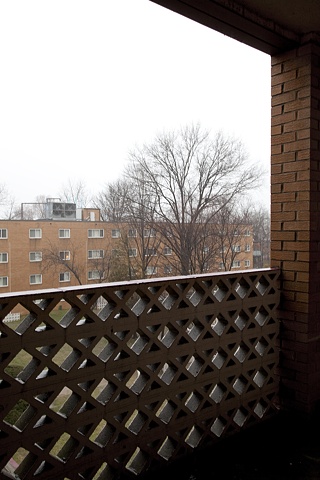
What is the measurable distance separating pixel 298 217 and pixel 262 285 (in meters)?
0.55

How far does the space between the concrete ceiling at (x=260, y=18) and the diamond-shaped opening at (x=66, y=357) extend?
1861 mm

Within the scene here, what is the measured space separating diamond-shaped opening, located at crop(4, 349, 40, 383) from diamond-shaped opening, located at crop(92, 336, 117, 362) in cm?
30

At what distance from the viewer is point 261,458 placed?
7.37 ft

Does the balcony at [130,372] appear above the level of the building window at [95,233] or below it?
below

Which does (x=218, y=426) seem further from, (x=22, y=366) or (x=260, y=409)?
(x=22, y=366)

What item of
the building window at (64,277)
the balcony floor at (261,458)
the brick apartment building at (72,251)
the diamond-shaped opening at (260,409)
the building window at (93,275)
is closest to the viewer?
the brick apartment building at (72,251)

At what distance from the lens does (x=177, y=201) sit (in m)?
2.46

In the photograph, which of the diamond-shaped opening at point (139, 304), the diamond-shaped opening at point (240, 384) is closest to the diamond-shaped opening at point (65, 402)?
the diamond-shaped opening at point (139, 304)

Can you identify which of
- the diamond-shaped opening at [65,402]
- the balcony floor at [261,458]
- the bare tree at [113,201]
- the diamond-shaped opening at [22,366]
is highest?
the bare tree at [113,201]

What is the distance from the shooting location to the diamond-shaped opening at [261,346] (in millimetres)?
2635

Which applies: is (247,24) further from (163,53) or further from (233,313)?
(233,313)

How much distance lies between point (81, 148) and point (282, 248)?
1623 millimetres

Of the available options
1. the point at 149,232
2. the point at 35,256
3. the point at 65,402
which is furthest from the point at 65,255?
the point at 65,402

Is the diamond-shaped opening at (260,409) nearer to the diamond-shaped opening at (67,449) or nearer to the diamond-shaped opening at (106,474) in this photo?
the diamond-shaped opening at (106,474)
